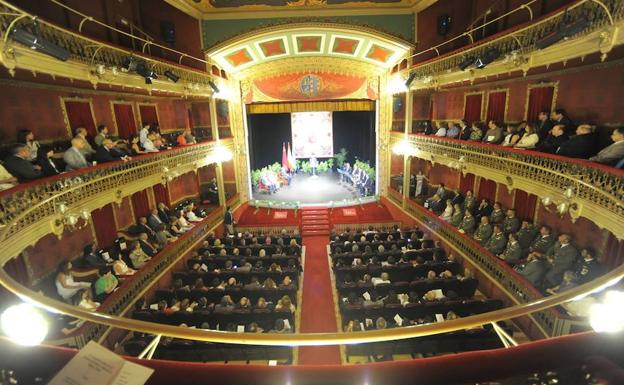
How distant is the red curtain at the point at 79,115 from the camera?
9.10m

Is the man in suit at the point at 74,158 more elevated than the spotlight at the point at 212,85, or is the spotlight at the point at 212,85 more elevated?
the spotlight at the point at 212,85

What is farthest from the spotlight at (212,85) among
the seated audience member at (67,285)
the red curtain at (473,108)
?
the red curtain at (473,108)

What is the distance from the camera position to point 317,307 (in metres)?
9.27

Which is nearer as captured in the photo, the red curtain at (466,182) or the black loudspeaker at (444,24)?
the black loudspeaker at (444,24)

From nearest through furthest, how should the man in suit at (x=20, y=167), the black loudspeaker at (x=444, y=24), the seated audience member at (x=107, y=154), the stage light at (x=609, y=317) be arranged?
the stage light at (x=609, y=317)
the man in suit at (x=20, y=167)
the seated audience member at (x=107, y=154)
the black loudspeaker at (x=444, y=24)

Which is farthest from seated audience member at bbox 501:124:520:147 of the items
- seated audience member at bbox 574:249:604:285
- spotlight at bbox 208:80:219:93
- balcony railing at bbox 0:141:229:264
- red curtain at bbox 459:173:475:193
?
spotlight at bbox 208:80:219:93

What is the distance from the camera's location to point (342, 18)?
1335 centimetres

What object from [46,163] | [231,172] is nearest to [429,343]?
[46,163]

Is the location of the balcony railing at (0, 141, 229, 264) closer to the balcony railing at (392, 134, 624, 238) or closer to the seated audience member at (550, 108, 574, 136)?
the balcony railing at (392, 134, 624, 238)

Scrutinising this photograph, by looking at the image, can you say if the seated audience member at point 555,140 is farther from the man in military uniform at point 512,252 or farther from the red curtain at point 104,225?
the red curtain at point 104,225

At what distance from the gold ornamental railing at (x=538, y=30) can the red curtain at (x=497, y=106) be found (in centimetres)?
223

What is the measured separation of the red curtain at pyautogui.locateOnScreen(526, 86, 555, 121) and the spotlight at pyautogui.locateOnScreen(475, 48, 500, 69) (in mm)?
2387

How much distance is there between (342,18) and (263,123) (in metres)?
10.9

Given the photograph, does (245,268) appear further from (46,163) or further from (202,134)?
(202,134)
